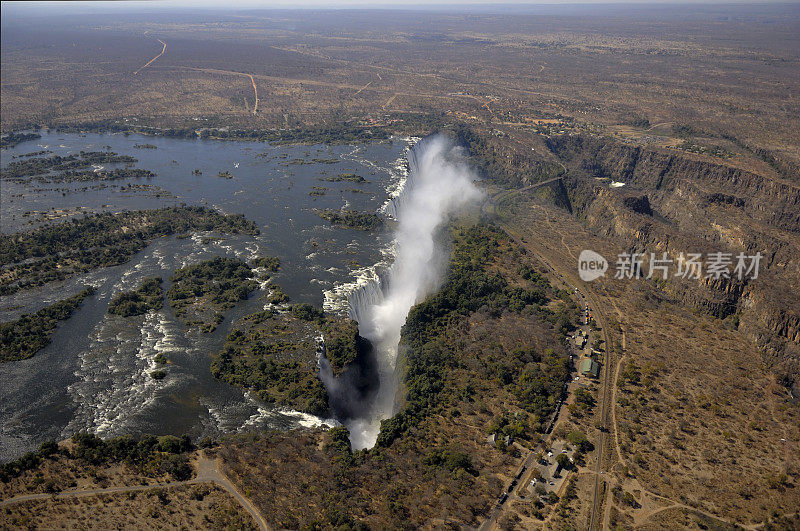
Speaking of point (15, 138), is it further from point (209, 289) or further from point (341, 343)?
point (341, 343)

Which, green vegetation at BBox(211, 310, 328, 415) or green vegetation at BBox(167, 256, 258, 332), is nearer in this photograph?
green vegetation at BBox(211, 310, 328, 415)

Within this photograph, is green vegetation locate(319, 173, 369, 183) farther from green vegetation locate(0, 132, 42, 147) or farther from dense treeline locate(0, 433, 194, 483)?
green vegetation locate(0, 132, 42, 147)

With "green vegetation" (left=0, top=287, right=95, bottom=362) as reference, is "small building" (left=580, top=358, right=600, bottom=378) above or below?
above

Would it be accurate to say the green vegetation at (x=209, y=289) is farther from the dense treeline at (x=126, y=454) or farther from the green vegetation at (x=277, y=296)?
the dense treeline at (x=126, y=454)

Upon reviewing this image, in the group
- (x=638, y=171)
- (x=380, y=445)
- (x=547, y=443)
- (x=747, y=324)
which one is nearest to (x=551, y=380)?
(x=547, y=443)

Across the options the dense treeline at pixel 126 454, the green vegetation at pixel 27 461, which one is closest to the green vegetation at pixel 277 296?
the dense treeline at pixel 126 454

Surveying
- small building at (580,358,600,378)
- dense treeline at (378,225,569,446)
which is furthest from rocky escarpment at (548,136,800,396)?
dense treeline at (378,225,569,446)

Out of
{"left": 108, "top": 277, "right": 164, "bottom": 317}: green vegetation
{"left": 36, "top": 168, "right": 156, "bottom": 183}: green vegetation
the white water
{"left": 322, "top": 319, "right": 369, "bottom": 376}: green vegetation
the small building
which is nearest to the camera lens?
the small building

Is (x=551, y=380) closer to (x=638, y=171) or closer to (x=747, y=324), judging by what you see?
(x=747, y=324)
